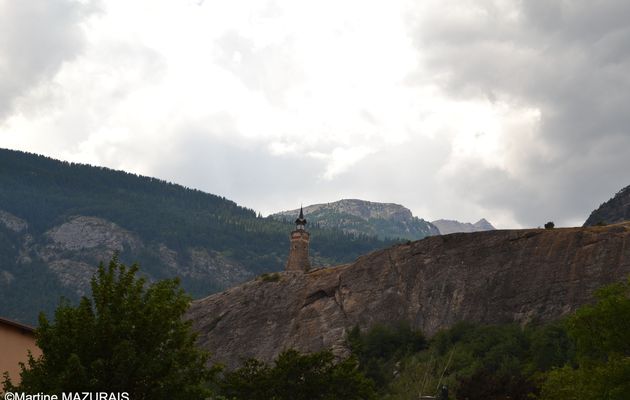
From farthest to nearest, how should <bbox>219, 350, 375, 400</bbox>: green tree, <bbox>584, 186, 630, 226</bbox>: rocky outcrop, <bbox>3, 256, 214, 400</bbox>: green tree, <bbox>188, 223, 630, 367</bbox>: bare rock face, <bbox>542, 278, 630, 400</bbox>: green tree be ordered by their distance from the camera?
<bbox>584, 186, 630, 226</bbox>: rocky outcrop → <bbox>188, 223, 630, 367</bbox>: bare rock face → <bbox>219, 350, 375, 400</bbox>: green tree → <bbox>542, 278, 630, 400</bbox>: green tree → <bbox>3, 256, 214, 400</bbox>: green tree

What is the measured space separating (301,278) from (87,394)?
96.8 metres

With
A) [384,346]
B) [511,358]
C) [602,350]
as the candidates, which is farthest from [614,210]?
[602,350]

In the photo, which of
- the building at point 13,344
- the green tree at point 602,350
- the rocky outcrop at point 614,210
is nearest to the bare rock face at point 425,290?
the green tree at point 602,350

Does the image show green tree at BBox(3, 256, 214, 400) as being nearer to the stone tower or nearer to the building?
the building

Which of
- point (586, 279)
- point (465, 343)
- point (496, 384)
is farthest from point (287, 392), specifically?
point (586, 279)

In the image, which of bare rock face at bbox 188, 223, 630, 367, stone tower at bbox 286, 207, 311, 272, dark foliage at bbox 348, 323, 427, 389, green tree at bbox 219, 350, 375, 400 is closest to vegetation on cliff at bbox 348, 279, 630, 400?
dark foliage at bbox 348, 323, 427, 389

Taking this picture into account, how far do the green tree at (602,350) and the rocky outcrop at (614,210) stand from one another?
133m

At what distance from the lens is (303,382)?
63.4 metres

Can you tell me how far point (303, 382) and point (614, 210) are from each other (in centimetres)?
12765

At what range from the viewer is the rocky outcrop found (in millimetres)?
173250

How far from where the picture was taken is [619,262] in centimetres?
9800

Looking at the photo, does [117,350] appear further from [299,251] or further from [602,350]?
[299,251]

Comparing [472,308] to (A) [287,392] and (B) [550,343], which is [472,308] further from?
(A) [287,392]

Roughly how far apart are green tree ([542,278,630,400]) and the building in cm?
2750
